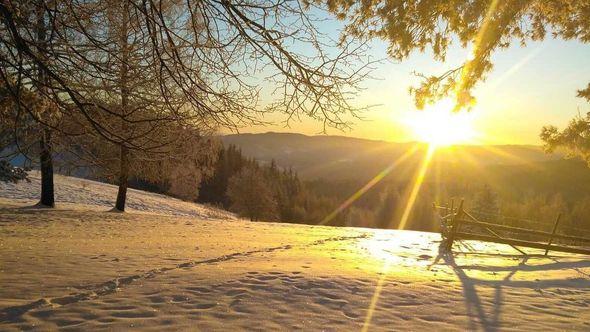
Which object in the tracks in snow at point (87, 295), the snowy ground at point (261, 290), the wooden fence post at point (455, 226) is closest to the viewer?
the tracks in snow at point (87, 295)

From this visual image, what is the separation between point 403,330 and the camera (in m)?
4.70

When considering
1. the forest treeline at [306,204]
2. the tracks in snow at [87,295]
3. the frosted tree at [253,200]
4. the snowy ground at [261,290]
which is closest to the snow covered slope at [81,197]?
the frosted tree at [253,200]

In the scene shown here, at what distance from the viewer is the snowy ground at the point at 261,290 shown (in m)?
4.76

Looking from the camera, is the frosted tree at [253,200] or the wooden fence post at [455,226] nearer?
the wooden fence post at [455,226]

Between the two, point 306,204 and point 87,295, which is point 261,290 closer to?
point 87,295

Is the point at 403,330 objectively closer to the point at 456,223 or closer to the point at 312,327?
the point at 312,327

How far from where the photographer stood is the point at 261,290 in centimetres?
596

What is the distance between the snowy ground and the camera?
15.6 feet

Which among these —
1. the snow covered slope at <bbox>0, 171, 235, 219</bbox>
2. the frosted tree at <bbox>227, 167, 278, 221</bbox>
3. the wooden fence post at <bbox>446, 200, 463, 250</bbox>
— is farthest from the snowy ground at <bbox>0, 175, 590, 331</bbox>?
the frosted tree at <bbox>227, 167, 278, 221</bbox>

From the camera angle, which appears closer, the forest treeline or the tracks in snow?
the tracks in snow

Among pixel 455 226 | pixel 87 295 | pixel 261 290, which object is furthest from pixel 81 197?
pixel 261 290

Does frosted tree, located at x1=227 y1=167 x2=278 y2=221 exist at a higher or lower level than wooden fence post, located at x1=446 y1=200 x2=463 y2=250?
lower

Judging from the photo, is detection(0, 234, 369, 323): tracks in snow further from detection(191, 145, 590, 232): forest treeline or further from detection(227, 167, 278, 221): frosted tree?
detection(227, 167, 278, 221): frosted tree

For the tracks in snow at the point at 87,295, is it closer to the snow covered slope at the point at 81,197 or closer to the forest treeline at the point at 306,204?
the snow covered slope at the point at 81,197
